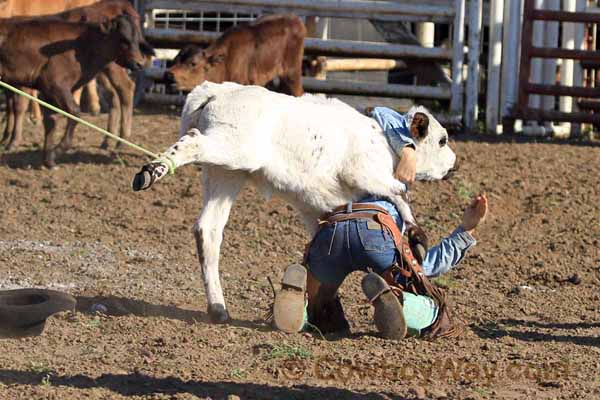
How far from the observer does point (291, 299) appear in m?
5.58

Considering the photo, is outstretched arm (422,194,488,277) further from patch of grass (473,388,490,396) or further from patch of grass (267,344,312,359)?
patch of grass (473,388,490,396)

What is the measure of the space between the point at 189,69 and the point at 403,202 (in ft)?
18.3

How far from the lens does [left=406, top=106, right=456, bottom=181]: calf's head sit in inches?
237

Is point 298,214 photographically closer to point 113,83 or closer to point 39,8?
point 113,83

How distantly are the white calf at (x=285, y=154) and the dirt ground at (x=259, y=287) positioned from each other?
0.63 m

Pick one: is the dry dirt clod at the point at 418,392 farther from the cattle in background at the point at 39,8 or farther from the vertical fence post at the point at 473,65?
the cattle in background at the point at 39,8

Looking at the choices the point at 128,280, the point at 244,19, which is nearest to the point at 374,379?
the point at 128,280

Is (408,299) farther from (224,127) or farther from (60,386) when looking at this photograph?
(60,386)

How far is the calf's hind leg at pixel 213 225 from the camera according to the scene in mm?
6023

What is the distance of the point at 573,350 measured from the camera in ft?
19.1

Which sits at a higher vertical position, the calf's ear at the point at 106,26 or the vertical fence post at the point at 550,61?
the calf's ear at the point at 106,26

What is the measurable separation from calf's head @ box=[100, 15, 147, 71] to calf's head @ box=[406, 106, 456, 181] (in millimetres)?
5045

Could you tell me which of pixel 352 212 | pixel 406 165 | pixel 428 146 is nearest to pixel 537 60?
pixel 428 146

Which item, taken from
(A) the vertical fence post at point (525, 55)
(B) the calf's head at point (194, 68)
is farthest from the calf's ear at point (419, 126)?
(A) the vertical fence post at point (525, 55)
